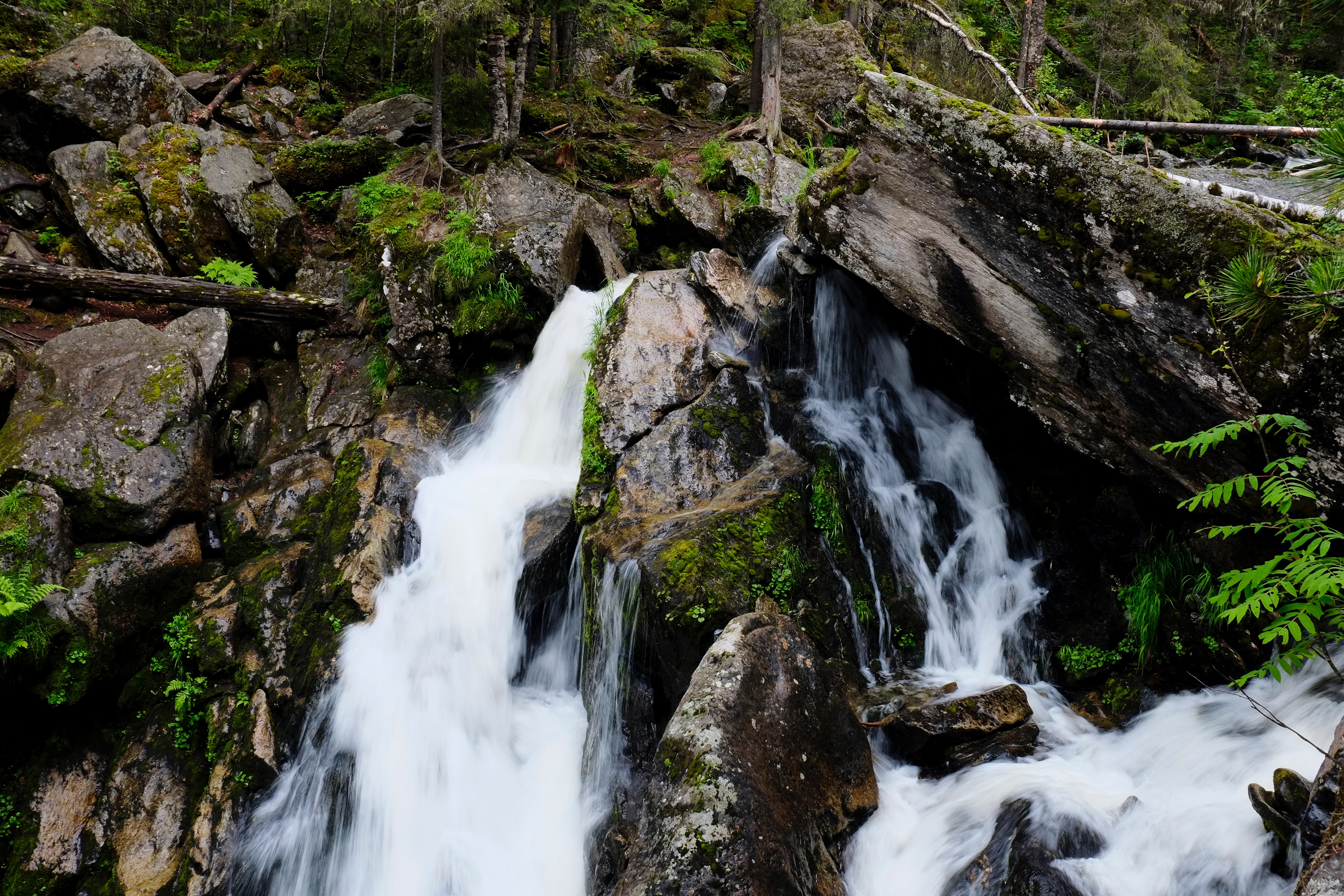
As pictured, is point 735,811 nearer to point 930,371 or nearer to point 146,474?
point 930,371

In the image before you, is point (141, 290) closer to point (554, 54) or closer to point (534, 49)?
point (554, 54)

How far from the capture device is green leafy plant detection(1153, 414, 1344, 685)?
3.57 meters

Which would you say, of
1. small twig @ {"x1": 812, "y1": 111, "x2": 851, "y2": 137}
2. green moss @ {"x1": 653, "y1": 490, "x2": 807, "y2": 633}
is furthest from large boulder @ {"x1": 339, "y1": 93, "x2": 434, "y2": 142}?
green moss @ {"x1": 653, "y1": 490, "x2": 807, "y2": 633}

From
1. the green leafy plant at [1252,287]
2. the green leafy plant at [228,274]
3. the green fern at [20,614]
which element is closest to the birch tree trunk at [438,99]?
the green leafy plant at [228,274]

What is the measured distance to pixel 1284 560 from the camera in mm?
4863

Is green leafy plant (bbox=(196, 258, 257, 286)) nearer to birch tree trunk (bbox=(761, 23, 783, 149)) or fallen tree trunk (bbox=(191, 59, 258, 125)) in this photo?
fallen tree trunk (bbox=(191, 59, 258, 125))

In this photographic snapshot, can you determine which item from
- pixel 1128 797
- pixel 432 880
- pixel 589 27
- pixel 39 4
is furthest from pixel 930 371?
pixel 39 4

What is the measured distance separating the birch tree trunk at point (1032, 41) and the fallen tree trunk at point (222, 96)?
15240 mm

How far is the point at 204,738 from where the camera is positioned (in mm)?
6926

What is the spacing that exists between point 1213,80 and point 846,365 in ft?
69.8

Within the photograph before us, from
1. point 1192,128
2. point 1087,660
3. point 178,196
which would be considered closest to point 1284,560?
point 1087,660

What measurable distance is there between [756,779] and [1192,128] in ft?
17.7

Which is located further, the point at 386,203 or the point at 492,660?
the point at 386,203

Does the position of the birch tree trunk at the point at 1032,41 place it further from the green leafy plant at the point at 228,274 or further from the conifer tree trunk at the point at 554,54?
the green leafy plant at the point at 228,274
